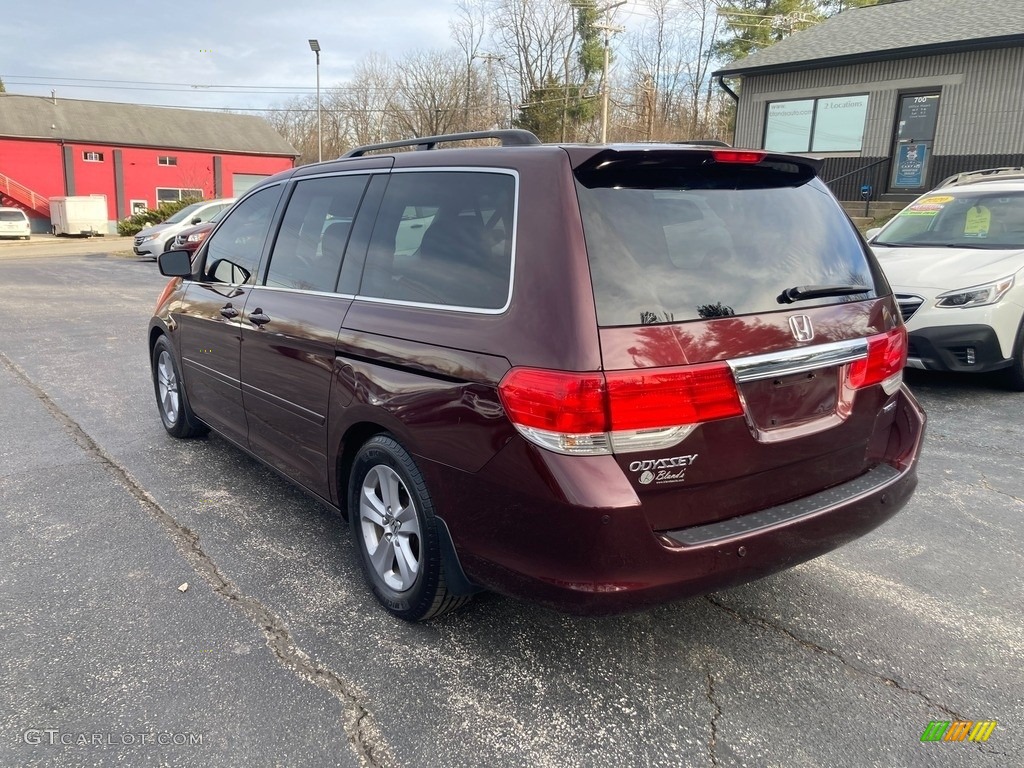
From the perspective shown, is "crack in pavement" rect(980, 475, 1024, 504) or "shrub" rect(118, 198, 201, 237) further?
"shrub" rect(118, 198, 201, 237)

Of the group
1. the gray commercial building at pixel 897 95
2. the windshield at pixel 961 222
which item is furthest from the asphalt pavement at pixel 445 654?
the gray commercial building at pixel 897 95

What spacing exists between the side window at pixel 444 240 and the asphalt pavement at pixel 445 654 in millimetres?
896

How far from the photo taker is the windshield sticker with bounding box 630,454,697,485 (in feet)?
7.39

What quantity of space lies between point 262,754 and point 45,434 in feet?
13.5

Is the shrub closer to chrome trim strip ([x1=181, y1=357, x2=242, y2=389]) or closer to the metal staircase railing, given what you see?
the metal staircase railing

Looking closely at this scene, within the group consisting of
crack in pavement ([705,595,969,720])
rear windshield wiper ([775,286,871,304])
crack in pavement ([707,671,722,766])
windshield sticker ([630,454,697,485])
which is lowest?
crack in pavement ([707,671,722,766])

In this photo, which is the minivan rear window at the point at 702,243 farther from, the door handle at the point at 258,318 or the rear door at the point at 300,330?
the door handle at the point at 258,318

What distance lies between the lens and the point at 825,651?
9.28 feet

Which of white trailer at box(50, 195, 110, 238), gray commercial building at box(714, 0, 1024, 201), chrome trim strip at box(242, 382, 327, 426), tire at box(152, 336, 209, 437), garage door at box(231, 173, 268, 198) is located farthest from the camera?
garage door at box(231, 173, 268, 198)

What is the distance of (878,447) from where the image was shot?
2957mm

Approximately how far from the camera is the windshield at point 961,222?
688 cm

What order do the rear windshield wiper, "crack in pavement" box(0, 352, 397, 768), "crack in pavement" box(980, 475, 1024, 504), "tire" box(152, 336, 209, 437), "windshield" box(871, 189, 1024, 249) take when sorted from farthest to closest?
"windshield" box(871, 189, 1024, 249), "tire" box(152, 336, 209, 437), "crack in pavement" box(980, 475, 1024, 504), the rear windshield wiper, "crack in pavement" box(0, 352, 397, 768)


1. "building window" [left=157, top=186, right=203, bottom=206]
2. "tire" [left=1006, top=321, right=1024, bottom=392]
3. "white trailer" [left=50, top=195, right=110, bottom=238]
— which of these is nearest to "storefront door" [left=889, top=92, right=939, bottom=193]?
"tire" [left=1006, top=321, right=1024, bottom=392]

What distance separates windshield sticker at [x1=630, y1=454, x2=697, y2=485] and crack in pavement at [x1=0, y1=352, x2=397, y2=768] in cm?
113
